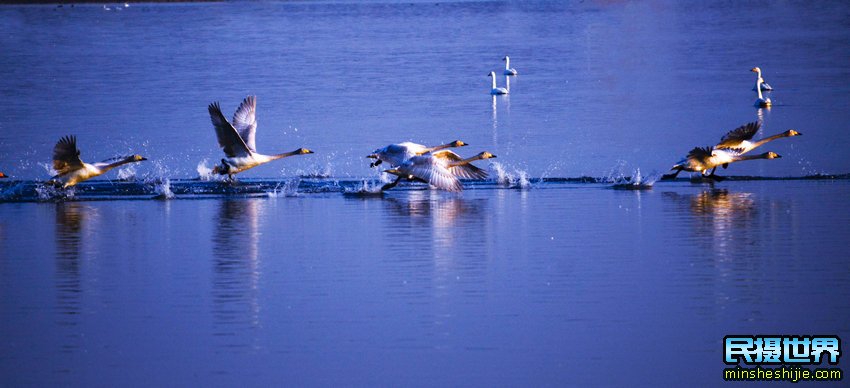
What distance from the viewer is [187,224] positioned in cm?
1638

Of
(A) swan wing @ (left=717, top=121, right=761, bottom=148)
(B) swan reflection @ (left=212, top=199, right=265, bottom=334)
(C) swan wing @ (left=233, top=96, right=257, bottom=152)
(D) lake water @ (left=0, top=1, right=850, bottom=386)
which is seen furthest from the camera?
(C) swan wing @ (left=233, top=96, right=257, bottom=152)

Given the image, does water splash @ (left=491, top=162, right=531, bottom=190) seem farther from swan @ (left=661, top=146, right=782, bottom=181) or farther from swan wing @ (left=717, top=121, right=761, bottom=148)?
swan wing @ (left=717, top=121, right=761, bottom=148)

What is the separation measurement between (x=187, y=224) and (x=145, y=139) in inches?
411

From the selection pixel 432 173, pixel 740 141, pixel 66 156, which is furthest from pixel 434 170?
pixel 740 141

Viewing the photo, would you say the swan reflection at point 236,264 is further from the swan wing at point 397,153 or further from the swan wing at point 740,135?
the swan wing at point 740,135

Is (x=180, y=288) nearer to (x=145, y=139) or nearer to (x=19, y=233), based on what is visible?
(x=19, y=233)

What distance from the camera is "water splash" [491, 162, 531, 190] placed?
19.2 meters

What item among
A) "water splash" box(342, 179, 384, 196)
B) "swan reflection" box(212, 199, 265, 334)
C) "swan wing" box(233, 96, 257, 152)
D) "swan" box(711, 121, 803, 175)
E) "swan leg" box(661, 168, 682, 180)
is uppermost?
"swan wing" box(233, 96, 257, 152)

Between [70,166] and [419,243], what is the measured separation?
5.81 m

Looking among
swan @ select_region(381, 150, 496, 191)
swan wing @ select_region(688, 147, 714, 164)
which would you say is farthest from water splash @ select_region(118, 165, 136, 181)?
swan wing @ select_region(688, 147, 714, 164)

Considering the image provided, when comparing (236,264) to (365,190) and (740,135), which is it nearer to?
(365,190)

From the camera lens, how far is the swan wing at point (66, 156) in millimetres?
18094

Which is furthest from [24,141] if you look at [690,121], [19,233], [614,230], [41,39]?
[41,39]

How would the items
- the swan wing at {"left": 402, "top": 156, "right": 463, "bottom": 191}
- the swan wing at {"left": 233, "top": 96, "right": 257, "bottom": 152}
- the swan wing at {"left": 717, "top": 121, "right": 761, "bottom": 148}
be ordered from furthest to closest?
the swan wing at {"left": 233, "top": 96, "right": 257, "bottom": 152} → the swan wing at {"left": 717, "top": 121, "right": 761, "bottom": 148} → the swan wing at {"left": 402, "top": 156, "right": 463, "bottom": 191}
